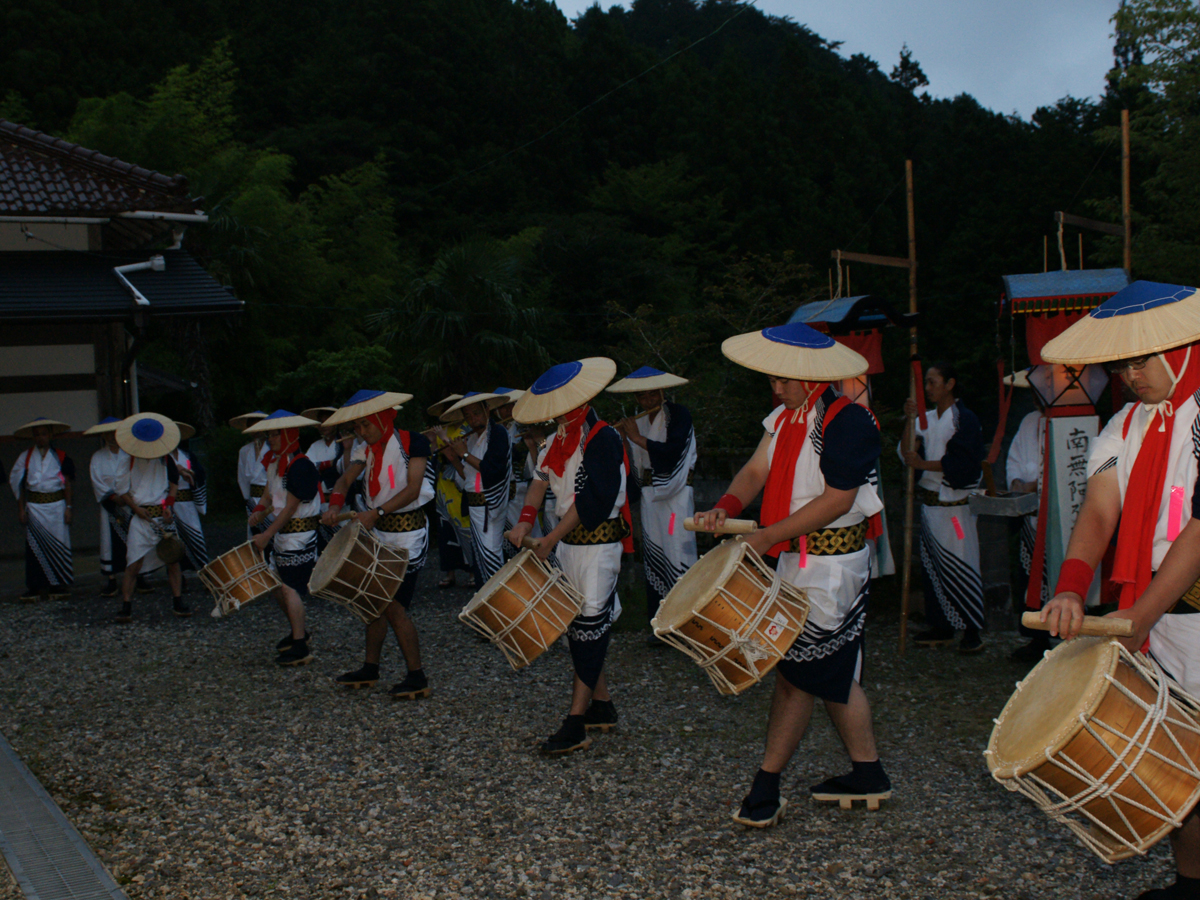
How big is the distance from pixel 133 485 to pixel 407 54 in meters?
31.1

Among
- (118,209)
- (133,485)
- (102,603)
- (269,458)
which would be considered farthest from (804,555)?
(118,209)

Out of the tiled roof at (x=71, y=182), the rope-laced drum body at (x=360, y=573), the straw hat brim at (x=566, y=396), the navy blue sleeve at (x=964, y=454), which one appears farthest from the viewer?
the tiled roof at (x=71, y=182)

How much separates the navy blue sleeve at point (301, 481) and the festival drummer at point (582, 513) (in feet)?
7.09

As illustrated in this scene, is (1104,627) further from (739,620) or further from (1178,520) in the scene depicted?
(739,620)

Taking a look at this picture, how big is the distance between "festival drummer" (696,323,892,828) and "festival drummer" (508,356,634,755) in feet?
3.11

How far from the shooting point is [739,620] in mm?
3279

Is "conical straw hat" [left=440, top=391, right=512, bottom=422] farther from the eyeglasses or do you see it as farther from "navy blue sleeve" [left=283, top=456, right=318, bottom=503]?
the eyeglasses

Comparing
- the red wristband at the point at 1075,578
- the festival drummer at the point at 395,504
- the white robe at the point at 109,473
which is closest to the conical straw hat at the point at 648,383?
the festival drummer at the point at 395,504

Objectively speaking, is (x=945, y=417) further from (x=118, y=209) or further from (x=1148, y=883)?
(x=118, y=209)

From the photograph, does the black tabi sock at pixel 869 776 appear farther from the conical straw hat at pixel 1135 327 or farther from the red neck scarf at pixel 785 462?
the conical straw hat at pixel 1135 327

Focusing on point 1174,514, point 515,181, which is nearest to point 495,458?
point 1174,514

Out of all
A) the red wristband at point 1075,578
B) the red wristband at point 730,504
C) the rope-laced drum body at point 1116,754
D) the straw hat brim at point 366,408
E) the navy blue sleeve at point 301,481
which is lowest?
the rope-laced drum body at point 1116,754

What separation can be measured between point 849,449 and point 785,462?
28 cm

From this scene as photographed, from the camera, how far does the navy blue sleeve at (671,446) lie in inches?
261
